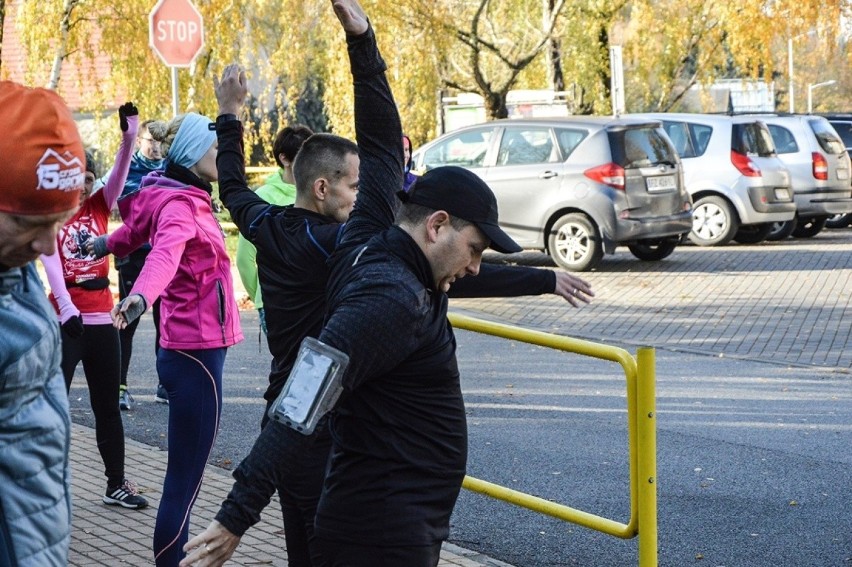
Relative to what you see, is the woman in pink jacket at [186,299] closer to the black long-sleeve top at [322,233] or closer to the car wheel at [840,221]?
the black long-sleeve top at [322,233]

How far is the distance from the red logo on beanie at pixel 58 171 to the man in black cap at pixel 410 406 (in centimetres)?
84

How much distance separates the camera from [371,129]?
4.01 metres

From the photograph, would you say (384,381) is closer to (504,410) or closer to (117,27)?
(504,410)

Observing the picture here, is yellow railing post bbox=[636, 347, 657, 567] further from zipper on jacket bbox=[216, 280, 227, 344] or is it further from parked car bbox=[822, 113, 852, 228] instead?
parked car bbox=[822, 113, 852, 228]

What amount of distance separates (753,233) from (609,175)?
5.35m

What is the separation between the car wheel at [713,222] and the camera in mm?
21016

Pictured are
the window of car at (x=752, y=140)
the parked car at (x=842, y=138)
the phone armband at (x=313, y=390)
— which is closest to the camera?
the phone armband at (x=313, y=390)

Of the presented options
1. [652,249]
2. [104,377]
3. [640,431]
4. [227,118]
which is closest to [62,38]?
[652,249]

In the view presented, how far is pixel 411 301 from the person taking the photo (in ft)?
10.1

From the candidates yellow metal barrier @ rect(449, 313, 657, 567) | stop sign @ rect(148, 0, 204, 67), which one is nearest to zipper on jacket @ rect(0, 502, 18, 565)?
yellow metal barrier @ rect(449, 313, 657, 567)

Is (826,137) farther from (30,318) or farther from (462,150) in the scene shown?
(30,318)

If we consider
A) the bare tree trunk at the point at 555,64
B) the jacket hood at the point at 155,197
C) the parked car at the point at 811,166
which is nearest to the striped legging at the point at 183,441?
the jacket hood at the point at 155,197

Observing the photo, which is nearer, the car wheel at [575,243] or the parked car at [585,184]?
the parked car at [585,184]

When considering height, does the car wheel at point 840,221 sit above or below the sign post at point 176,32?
below
